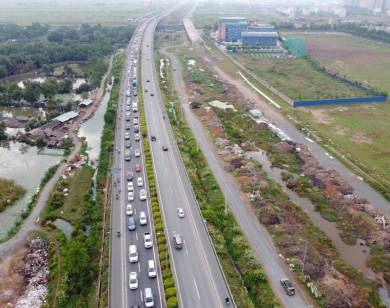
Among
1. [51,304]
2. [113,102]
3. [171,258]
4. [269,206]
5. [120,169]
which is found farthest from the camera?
[113,102]

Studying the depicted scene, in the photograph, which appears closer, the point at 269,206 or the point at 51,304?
the point at 51,304

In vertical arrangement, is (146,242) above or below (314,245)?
above

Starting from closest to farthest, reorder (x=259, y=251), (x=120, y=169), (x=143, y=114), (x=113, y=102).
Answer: (x=259, y=251)
(x=120, y=169)
(x=143, y=114)
(x=113, y=102)

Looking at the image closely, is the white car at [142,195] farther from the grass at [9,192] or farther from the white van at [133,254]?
the grass at [9,192]

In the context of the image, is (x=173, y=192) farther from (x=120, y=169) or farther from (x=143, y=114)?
(x=143, y=114)

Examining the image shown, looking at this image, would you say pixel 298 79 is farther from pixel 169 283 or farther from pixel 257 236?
pixel 169 283

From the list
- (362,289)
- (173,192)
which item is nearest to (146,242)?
(173,192)

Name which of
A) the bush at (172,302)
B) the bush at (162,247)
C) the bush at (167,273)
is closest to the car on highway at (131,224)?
the bush at (162,247)

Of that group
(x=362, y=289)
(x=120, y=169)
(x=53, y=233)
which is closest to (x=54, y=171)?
(x=120, y=169)
